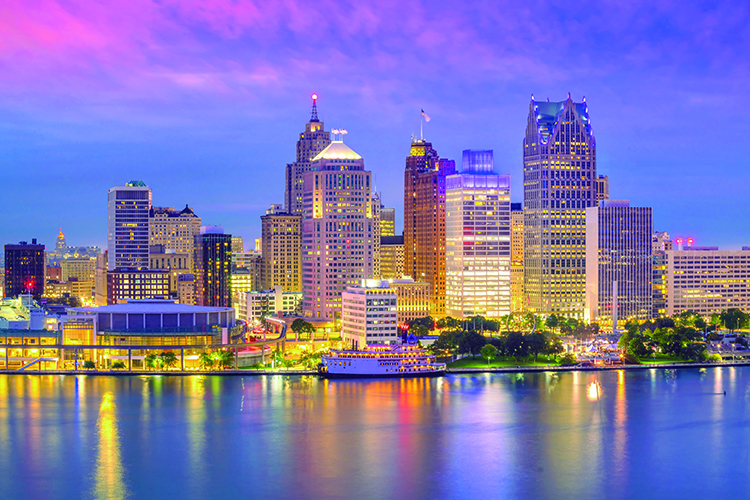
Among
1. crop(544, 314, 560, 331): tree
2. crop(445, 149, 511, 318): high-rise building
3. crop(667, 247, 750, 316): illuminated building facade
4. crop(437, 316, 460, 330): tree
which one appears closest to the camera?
crop(437, 316, 460, 330): tree

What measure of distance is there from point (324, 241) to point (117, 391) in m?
63.2

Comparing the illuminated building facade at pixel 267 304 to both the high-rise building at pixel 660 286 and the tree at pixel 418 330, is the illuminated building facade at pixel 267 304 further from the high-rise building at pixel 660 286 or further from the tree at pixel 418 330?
the high-rise building at pixel 660 286

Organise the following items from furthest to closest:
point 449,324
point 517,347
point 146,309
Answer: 1. point 449,324
2. point 146,309
3. point 517,347

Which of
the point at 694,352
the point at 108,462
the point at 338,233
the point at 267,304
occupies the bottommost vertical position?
the point at 108,462

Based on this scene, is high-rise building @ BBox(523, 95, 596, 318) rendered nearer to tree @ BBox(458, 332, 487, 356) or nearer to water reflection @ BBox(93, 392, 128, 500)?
tree @ BBox(458, 332, 487, 356)

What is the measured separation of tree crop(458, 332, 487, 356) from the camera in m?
132

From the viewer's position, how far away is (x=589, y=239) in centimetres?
17638

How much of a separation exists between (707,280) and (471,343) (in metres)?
68.7

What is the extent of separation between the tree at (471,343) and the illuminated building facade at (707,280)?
2401 inches

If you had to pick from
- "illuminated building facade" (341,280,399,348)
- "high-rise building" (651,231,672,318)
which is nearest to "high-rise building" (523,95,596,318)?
"high-rise building" (651,231,672,318)

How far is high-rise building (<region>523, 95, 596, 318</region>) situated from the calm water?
203ft

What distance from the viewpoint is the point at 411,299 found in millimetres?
175750

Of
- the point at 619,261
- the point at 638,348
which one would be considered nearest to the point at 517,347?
the point at 638,348

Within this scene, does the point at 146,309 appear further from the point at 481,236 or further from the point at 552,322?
the point at 552,322
